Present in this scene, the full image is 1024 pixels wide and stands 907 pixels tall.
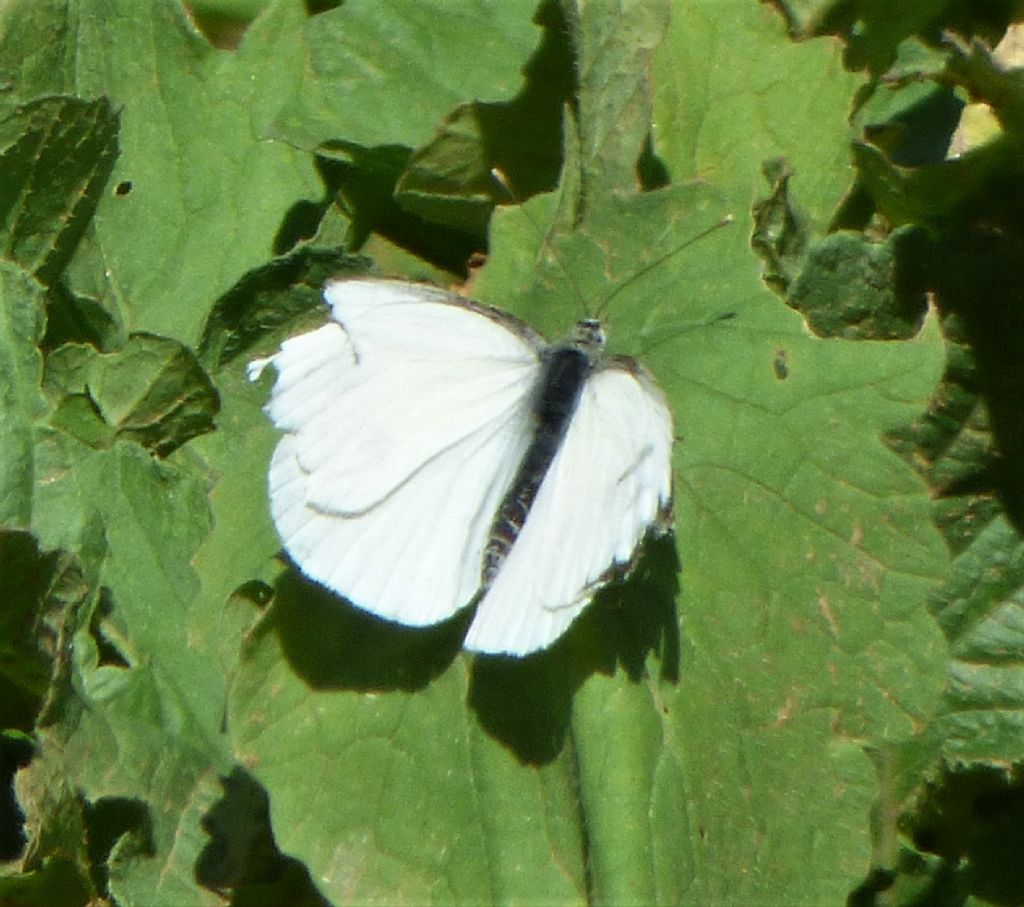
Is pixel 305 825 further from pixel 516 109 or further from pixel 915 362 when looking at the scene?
pixel 516 109

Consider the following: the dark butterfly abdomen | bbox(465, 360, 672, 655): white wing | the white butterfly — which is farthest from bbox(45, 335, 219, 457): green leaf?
bbox(465, 360, 672, 655): white wing

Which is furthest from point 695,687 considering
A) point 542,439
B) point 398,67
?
point 398,67

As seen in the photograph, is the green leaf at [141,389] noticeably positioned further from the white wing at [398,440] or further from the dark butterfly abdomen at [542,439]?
the dark butterfly abdomen at [542,439]

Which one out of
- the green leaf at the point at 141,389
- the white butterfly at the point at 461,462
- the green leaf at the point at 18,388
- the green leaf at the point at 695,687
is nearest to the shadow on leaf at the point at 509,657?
the green leaf at the point at 695,687

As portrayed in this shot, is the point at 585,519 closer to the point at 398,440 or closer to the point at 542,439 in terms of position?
the point at 542,439

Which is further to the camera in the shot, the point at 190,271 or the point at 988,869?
the point at 190,271

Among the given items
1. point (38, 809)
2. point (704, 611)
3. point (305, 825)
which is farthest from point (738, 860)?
point (38, 809)
